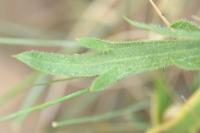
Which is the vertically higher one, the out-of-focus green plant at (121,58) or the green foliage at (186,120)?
the out-of-focus green plant at (121,58)

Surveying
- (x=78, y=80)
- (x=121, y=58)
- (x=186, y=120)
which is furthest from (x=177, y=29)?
(x=78, y=80)

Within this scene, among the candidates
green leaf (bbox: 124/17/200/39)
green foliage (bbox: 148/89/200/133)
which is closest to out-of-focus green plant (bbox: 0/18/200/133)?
green leaf (bbox: 124/17/200/39)

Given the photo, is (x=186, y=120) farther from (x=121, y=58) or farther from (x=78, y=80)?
(x=78, y=80)

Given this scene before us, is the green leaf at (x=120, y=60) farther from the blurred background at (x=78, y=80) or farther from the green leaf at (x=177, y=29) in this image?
the blurred background at (x=78, y=80)

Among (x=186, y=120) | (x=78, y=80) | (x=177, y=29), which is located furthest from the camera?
(x=78, y=80)

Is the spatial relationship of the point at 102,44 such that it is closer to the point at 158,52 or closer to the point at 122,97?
the point at 158,52

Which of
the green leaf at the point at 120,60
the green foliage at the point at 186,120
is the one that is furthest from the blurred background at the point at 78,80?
the green leaf at the point at 120,60

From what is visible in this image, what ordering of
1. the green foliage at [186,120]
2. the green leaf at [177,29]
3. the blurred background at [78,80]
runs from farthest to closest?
the blurred background at [78,80], the green foliage at [186,120], the green leaf at [177,29]

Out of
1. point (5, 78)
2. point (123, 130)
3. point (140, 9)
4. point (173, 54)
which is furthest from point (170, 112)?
point (5, 78)
